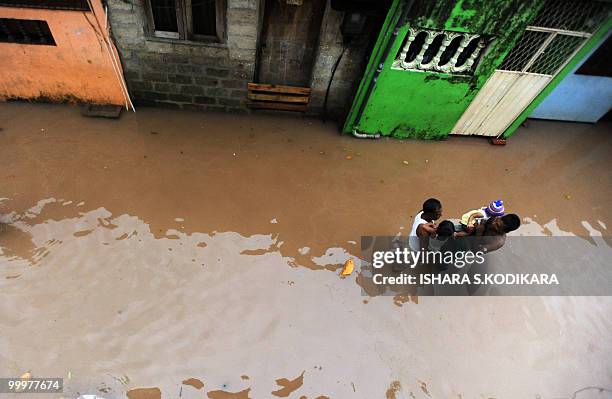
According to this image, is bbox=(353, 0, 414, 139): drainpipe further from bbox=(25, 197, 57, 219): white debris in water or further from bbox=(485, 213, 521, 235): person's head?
A: bbox=(25, 197, 57, 219): white debris in water

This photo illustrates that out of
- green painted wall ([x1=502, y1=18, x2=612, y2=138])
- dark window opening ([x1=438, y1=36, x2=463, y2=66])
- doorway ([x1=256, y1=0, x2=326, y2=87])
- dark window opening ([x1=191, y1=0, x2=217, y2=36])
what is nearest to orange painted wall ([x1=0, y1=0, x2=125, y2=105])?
dark window opening ([x1=191, y1=0, x2=217, y2=36])

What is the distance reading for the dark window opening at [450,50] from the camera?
189 inches

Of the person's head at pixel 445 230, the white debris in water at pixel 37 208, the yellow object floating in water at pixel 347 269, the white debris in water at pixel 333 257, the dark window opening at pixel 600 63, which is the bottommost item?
the white debris in water at pixel 37 208

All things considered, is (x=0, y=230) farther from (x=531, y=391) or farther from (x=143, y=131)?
(x=531, y=391)

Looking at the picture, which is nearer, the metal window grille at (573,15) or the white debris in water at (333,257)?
the metal window grille at (573,15)

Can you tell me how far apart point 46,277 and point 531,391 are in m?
5.54

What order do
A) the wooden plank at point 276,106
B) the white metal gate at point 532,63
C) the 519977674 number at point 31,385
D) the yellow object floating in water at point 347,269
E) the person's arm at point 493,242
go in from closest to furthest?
the 519977674 number at point 31,385, the person's arm at point 493,242, the yellow object floating in water at point 347,269, the white metal gate at point 532,63, the wooden plank at point 276,106

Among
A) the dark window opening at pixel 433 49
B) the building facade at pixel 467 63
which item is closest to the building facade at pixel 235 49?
the building facade at pixel 467 63

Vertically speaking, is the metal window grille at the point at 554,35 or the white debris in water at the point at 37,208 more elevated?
the metal window grille at the point at 554,35

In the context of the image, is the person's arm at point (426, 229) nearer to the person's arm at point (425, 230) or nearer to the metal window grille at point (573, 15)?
the person's arm at point (425, 230)

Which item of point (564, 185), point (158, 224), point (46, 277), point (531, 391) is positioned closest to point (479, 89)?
point (564, 185)

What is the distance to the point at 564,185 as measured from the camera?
5.79 metres

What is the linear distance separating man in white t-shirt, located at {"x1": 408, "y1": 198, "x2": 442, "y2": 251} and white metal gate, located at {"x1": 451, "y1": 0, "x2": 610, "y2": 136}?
281cm

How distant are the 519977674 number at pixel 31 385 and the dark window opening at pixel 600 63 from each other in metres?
8.40
